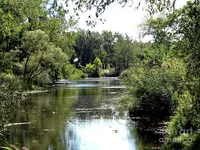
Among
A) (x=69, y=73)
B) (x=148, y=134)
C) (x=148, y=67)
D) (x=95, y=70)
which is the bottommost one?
(x=148, y=134)

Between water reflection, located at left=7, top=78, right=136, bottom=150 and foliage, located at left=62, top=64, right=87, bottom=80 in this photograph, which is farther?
foliage, located at left=62, top=64, right=87, bottom=80

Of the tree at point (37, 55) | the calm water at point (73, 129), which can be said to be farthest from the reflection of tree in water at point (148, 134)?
the tree at point (37, 55)

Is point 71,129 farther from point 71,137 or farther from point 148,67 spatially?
point 148,67

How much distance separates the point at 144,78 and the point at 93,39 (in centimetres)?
8411

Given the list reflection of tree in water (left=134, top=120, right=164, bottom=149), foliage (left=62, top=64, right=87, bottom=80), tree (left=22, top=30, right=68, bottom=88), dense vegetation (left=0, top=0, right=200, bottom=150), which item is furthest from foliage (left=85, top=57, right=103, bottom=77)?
reflection of tree in water (left=134, top=120, right=164, bottom=149)

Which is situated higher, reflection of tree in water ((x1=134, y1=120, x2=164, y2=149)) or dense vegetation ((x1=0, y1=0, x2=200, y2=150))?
dense vegetation ((x1=0, y1=0, x2=200, y2=150))

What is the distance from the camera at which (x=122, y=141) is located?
13844 millimetres

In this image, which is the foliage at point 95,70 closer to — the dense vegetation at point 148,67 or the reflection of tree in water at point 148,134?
the dense vegetation at point 148,67

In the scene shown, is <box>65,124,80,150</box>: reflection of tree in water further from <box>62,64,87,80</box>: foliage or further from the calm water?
<box>62,64,87,80</box>: foliage

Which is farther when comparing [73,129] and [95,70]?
[95,70]

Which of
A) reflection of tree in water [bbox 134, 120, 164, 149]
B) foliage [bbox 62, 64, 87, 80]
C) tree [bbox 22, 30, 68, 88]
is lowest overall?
reflection of tree in water [bbox 134, 120, 164, 149]

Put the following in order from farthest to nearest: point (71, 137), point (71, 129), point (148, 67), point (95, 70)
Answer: point (95, 70), point (148, 67), point (71, 129), point (71, 137)

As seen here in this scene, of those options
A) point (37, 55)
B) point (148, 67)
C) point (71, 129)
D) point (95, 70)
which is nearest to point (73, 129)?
point (71, 129)

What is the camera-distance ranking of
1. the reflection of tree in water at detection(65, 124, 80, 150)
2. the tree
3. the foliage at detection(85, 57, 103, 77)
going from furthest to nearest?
the foliage at detection(85, 57, 103, 77) → the tree → the reflection of tree in water at detection(65, 124, 80, 150)
